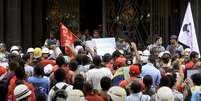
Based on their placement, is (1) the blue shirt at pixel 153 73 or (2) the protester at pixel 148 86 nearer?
(2) the protester at pixel 148 86

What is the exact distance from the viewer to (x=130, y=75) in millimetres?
10492

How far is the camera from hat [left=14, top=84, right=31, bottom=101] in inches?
375

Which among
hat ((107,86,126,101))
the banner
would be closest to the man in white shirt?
hat ((107,86,126,101))

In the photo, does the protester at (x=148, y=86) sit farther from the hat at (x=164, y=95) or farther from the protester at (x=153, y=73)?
the protester at (x=153, y=73)

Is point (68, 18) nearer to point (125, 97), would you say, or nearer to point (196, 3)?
point (196, 3)

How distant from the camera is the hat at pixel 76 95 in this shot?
29.8ft

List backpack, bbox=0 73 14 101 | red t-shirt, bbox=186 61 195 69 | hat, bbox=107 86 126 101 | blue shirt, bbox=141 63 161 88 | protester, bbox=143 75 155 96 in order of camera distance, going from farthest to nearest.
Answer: red t-shirt, bbox=186 61 195 69 → blue shirt, bbox=141 63 161 88 → backpack, bbox=0 73 14 101 → protester, bbox=143 75 155 96 → hat, bbox=107 86 126 101

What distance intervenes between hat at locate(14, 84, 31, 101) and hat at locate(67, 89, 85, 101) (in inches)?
29.9

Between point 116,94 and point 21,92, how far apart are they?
145cm

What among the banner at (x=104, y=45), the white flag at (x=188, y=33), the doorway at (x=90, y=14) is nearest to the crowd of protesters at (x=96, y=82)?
the white flag at (x=188, y=33)

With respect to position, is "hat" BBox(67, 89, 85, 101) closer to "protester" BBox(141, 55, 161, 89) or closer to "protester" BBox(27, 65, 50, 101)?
"protester" BBox(27, 65, 50, 101)

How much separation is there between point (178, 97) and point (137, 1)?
517 inches

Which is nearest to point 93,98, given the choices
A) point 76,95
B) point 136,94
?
point 76,95

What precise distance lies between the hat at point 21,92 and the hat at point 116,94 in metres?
1.25
